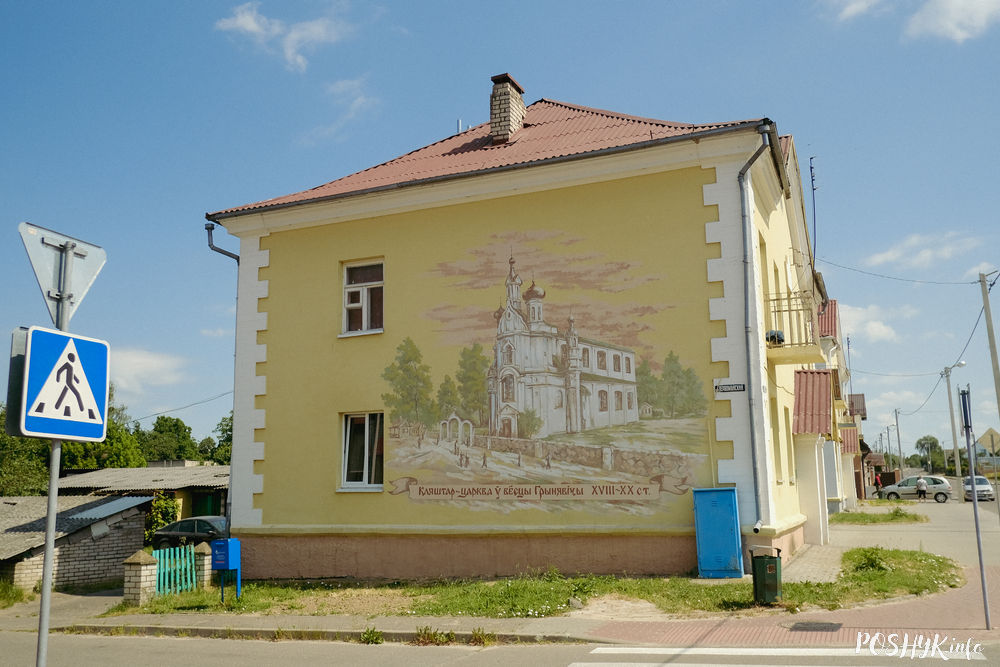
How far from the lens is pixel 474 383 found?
47.9 feet

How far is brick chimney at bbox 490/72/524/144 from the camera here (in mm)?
16844

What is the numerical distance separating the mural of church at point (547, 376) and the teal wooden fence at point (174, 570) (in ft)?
18.6

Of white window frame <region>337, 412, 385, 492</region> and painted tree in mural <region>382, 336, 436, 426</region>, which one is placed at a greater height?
painted tree in mural <region>382, 336, 436, 426</region>

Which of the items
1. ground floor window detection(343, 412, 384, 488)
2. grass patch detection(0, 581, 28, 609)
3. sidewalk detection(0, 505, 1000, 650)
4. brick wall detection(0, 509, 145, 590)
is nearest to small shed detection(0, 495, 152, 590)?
brick wall detection(0, 509, 145, 590)

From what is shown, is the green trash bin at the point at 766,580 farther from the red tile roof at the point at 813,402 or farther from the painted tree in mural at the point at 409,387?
the red tile roof at the point at 813,402

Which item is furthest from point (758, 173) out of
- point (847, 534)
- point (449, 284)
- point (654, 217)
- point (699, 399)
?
point (847, 534)

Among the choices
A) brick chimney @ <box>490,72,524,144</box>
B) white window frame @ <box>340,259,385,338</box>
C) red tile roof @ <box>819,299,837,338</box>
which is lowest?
white window frame @ <box>340,259,385,338</box>

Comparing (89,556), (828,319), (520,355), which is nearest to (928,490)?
(828,319)

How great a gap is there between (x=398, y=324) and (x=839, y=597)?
8.56m

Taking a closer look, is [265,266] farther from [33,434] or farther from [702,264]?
[33,434]

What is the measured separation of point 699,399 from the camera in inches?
516

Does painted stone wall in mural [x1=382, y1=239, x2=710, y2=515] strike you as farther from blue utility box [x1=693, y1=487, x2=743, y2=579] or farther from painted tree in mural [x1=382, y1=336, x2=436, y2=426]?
blue utility box [x1=693, y1=487, x2=743, y2=579]

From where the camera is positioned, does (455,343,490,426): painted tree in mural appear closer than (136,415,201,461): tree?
Yes

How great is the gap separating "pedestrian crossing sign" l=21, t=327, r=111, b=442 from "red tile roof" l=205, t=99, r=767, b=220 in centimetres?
1014
